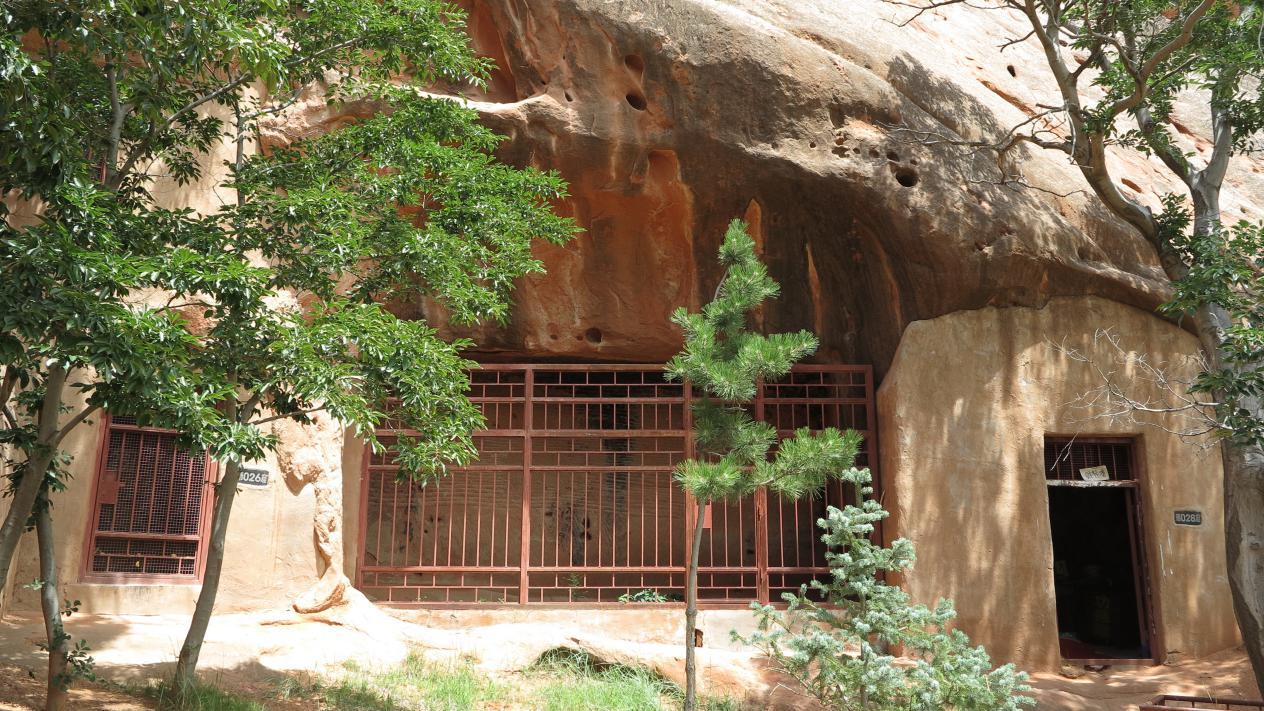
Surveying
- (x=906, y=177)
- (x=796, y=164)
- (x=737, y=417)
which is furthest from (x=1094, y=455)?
(x=737, y=417)

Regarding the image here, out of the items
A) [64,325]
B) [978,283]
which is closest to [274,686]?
[64,325]

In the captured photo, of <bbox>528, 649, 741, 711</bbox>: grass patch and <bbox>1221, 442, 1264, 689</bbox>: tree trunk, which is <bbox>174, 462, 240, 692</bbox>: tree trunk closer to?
<bbox>528, 649, 741, 711</bbox>: grass patch

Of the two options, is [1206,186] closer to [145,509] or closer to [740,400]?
[740,400]

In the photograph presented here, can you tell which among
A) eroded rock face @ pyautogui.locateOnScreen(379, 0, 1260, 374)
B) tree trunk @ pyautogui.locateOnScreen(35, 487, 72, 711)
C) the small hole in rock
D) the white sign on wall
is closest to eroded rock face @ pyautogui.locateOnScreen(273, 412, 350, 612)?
eroded rock face @ pyautogui.locateOnScreen(379, 0, 1260, 374)

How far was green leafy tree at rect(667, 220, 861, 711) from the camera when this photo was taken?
6.95 m

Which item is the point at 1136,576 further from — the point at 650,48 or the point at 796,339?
the point at 650,48

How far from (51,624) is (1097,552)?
46.2 ft

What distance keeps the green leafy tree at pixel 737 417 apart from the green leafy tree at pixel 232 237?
138 centimetres

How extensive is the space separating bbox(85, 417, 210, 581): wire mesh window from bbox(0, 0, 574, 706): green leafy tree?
881 millimetres

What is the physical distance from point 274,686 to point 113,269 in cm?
386

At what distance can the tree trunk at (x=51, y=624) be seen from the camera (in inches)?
226

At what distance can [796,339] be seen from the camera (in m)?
7.20

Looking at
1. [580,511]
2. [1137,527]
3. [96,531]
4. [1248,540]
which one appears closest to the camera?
[1248,540]

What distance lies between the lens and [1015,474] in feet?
32.0
